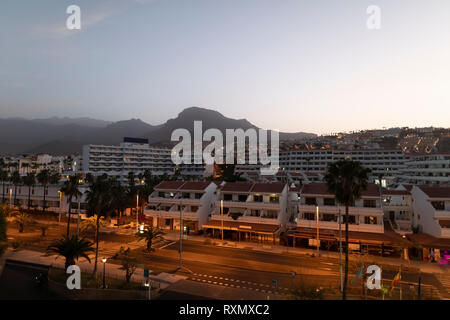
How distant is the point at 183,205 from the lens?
6200 centimetres

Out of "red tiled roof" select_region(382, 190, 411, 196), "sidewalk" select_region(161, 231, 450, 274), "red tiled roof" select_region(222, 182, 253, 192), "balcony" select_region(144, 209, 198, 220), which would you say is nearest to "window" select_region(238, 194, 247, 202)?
"red tiled roof" select_region(222, 182, 253, 192)

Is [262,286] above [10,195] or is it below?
below

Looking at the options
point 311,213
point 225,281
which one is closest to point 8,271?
point 225,281

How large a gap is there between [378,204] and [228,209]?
94.1 feet

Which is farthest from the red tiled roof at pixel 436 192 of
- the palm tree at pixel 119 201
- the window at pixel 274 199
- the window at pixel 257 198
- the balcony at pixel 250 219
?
Answer: the palm tree at pixel 119 201

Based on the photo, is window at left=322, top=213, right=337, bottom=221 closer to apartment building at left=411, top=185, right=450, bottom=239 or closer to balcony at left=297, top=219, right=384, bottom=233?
balcony at left=297, top=219, right=384, bottom=233

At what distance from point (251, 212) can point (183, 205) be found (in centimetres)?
1618

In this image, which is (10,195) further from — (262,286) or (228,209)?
(262,286)

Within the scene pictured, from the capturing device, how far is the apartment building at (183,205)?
59.6m

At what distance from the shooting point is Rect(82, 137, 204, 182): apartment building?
14950 cm

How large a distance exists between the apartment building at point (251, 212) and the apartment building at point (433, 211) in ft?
79.6

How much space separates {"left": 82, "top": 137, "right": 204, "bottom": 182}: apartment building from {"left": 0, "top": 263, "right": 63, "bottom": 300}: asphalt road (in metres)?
117

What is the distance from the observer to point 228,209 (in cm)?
5866
